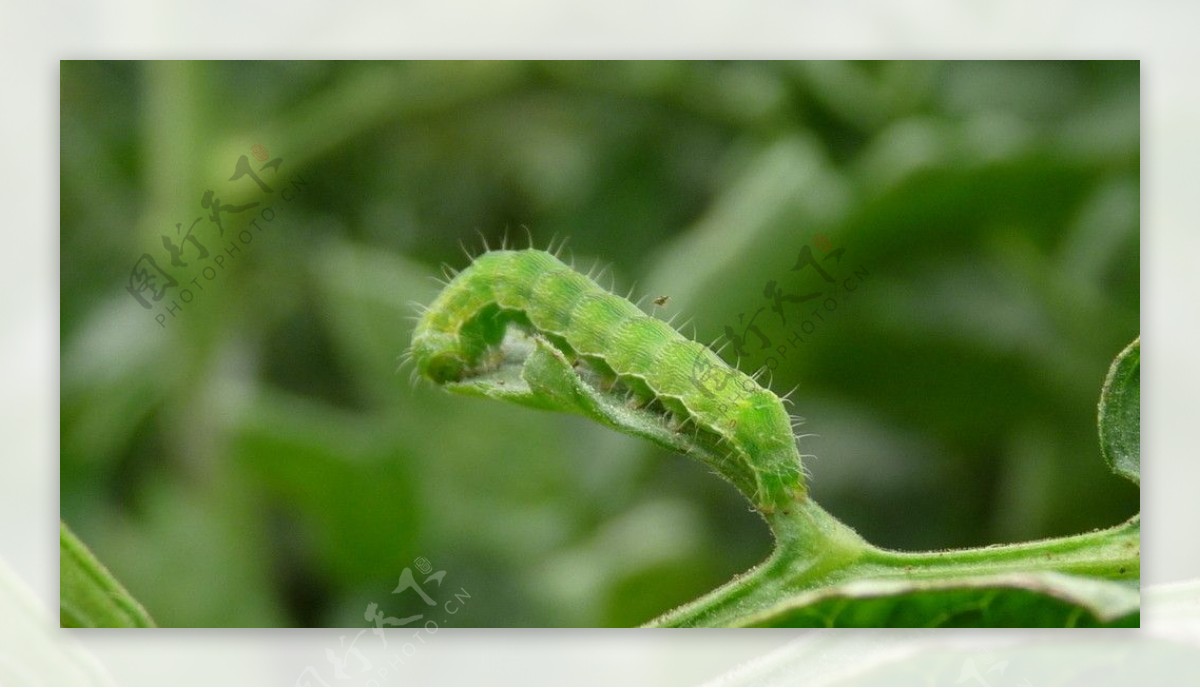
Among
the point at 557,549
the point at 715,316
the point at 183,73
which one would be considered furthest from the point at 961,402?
the point at 183,73

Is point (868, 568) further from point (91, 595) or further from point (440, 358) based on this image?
point (91, 595)

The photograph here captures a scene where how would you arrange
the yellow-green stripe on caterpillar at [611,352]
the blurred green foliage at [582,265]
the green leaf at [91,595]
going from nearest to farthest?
the green leaf at [91,595] → the yellow-green stripe on caterpillar at [611,352] → the blurred green foliage at [582,265]

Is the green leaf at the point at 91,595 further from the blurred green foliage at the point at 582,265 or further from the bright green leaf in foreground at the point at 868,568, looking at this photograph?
the bright green leaf in foreground at the point at 868,568

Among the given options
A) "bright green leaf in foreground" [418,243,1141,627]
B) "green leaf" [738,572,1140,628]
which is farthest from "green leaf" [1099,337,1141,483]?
"green leaf" [738,572,1140,628]

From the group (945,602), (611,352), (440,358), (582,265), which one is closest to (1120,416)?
(945,602)

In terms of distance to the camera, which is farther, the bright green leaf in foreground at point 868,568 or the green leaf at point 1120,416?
the green leaf at point 1120,416

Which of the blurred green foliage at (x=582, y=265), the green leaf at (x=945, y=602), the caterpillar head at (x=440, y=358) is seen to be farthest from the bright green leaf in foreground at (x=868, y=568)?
the blurred green foliage at (x=582, y=265)
